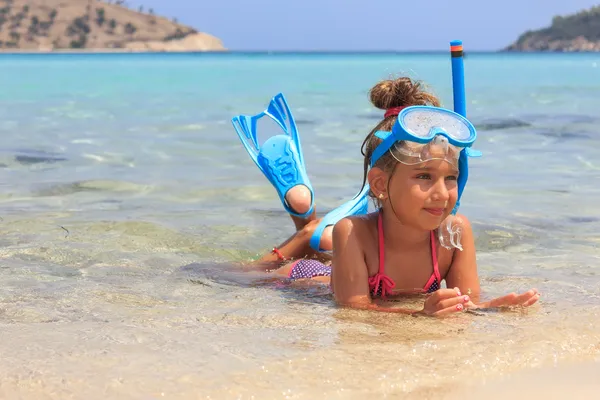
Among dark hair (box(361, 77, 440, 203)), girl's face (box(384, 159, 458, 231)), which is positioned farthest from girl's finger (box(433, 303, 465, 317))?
dark hair (box(361, 77, 440, 203))

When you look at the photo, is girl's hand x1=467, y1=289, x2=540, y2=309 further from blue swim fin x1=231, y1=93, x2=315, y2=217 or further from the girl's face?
blue swim fin x1=231, y1=93, x2=315, y2=217

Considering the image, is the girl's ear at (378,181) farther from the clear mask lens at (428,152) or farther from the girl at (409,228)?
the clear mask lens at (428,152)

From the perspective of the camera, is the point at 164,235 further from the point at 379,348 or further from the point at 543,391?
the point at 543,391

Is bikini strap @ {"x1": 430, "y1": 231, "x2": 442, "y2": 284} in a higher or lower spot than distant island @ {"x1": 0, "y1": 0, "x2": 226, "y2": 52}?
lower

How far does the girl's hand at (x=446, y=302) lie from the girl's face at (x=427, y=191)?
0.28 meters

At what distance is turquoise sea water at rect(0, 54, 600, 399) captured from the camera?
7.88ft

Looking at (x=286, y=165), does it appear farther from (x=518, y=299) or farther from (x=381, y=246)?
(x=518, y=299)

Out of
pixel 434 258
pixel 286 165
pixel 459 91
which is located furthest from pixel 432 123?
pixel 286 165

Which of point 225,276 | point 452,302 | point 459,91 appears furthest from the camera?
point 225,276

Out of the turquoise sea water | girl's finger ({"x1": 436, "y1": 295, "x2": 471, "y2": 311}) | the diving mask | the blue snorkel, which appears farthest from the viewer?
the blue snorkel

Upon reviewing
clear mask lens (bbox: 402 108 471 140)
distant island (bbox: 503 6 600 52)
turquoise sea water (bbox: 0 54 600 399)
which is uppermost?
clear mask lens (bbox: 402 108 471 140)

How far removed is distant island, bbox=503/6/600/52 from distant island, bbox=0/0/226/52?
61.3 meters

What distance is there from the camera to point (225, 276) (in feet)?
13.6

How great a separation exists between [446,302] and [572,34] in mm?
146558
